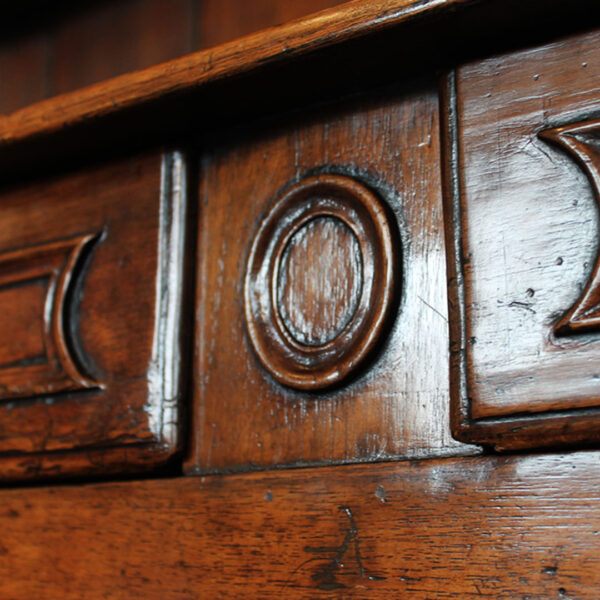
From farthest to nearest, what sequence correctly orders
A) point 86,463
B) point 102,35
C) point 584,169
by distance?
point 102,35 → point 86,463 → point 584,169

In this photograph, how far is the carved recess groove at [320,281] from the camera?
0.47 meters

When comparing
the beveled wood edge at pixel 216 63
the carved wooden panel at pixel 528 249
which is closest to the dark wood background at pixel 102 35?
the beveled wood edge at pixel 216 63

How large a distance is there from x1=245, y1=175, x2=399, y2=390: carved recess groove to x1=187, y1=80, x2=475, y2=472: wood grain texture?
1 centimetres

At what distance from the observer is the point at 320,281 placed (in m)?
0.49

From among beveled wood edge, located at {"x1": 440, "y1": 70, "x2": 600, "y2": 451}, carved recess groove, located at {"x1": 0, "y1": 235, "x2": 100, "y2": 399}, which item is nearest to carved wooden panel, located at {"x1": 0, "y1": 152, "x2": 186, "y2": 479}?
carved recess groove, located at {"x1": 0, "y1": 235, "x2": 100, "y2": 399}

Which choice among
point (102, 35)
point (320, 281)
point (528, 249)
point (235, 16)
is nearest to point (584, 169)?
point (528, 249)

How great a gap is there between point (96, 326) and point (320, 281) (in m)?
0.17

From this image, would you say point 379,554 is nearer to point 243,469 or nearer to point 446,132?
point 243,469

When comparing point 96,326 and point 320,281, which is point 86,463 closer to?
point 96,326

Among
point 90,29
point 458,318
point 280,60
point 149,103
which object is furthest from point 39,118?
point 90,29

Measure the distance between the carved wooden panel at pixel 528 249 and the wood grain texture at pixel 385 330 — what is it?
0.11 ft

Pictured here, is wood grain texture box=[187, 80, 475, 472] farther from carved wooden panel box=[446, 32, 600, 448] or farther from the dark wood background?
the dark wood background

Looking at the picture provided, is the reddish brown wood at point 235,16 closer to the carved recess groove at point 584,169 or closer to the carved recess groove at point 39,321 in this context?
the carved recess groove at point 39,321

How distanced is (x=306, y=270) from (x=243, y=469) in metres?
0.13
